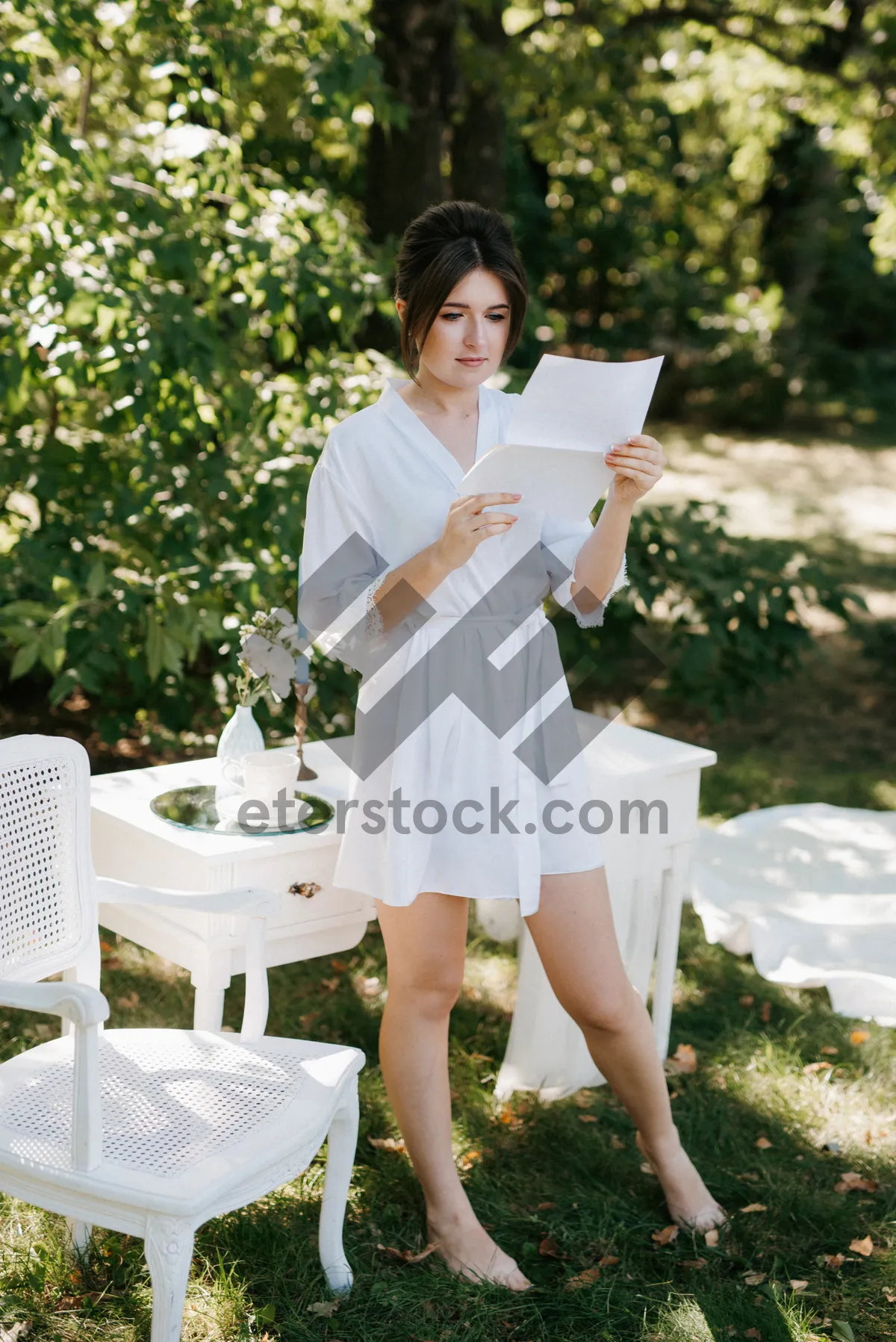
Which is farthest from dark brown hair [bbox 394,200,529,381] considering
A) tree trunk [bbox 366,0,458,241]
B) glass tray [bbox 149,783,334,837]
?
tree trunk [bbox 366,0,458,241]

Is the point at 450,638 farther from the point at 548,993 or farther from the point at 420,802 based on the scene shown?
the point at 548,993

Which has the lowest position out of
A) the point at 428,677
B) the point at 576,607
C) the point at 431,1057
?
the point at 431,1057

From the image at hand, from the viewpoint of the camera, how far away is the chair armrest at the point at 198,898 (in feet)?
7.94

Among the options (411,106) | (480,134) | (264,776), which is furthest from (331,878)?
(480,134)

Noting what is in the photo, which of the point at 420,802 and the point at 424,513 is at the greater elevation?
the point at 424,513

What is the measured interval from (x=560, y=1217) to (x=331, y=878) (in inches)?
35.0

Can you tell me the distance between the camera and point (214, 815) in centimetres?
283

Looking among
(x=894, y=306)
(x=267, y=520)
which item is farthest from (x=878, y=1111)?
(x=894, y=306)

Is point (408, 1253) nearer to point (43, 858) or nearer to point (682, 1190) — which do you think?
point (682, 1190)

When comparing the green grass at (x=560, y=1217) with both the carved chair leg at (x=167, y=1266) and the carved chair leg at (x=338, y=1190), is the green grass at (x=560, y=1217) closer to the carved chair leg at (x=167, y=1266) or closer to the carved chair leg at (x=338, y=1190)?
the carved chair leg at (x=338, y=1190)

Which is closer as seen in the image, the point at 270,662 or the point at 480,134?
the point at 270,662

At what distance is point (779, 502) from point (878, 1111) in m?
9.01

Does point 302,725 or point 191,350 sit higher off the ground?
point 191,350

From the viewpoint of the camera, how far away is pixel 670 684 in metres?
6.29
